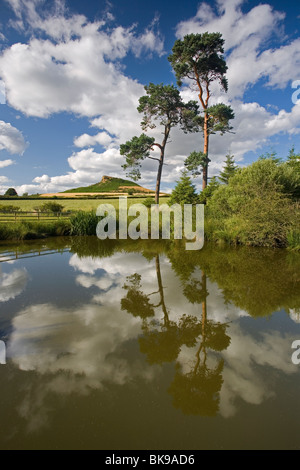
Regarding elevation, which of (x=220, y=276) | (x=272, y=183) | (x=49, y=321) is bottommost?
(x=49, y=321)

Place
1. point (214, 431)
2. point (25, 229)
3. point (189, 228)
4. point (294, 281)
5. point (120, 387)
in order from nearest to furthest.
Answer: point (214, 431)
point (120, 387)
point (294, 281)
point (25, 229)
point (189, 228)

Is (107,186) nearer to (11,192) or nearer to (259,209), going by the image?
(11,192)

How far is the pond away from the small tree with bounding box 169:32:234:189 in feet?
53.7

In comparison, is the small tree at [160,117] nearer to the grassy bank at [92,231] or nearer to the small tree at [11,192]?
the grassy bank at [92,231]

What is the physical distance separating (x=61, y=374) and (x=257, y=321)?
302 cm

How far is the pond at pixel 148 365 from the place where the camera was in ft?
5.76

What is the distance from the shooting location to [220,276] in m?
6.32

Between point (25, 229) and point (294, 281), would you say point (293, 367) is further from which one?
point (25, 229)

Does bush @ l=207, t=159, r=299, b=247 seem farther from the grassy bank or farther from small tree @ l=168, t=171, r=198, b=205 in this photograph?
small tree @ l=168, t=171, r=198, b=205

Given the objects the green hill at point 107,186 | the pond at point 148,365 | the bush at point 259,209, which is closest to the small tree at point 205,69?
the bush at point 259,209

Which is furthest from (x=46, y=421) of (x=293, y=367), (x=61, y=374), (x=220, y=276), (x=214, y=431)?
(x=220, y=276)

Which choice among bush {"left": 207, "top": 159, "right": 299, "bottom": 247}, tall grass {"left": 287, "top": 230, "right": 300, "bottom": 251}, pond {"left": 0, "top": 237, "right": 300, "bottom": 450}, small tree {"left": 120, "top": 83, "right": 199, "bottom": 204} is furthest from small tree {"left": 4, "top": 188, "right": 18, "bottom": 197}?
tall grass {"left": 287, "top": 230, "right": 300, "bottom": 251}

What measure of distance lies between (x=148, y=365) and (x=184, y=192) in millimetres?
20032

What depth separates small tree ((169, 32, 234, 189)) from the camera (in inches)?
722
